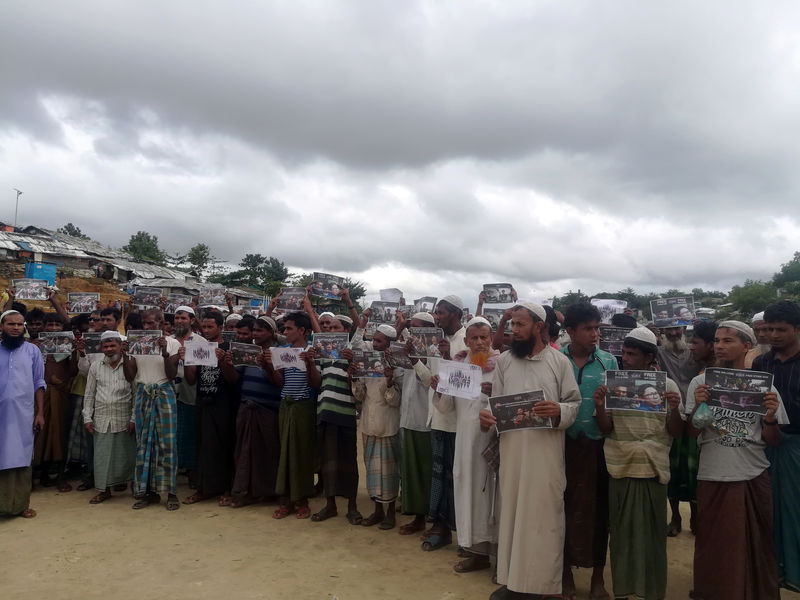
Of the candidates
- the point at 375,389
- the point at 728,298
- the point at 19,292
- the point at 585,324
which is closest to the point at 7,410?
the point at 19,292

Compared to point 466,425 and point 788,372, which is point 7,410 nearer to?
point 466,425

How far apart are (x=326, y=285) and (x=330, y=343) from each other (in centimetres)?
174

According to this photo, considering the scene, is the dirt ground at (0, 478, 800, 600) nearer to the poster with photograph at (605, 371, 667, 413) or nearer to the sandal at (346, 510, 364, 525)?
the sandal at (346, 510, 364, 525)

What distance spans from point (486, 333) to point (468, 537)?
175 cm

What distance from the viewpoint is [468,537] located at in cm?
468

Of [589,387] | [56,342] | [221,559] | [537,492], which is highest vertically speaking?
[56,342]

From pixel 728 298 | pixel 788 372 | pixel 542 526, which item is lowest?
pixel 542 526

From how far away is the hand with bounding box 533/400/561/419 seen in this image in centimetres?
385

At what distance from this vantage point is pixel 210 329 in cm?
664

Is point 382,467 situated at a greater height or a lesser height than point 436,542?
greater

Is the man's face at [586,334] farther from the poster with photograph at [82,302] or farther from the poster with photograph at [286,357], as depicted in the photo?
the poster with photograph at [82,302]

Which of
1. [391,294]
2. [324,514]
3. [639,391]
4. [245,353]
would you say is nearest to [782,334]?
[639,391]

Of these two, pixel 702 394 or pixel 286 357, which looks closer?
pixel 702 394

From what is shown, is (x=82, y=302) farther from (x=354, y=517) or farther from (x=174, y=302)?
(x=354, y=517)
